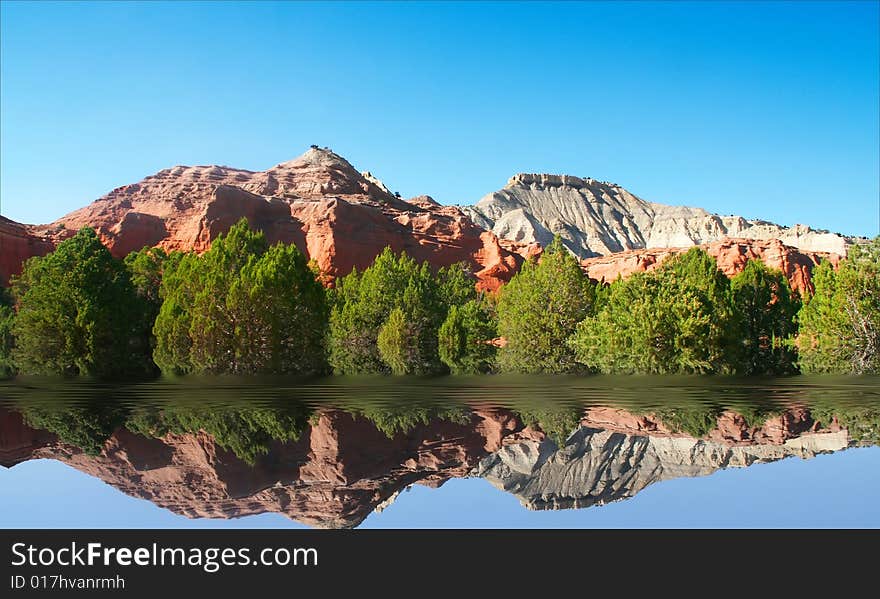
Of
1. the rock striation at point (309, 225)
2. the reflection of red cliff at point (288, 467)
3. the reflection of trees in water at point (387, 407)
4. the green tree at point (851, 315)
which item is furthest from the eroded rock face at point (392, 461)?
the rock striation at point (309, 225)

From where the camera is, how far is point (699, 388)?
39875mm

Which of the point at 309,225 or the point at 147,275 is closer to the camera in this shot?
the point at 147,275

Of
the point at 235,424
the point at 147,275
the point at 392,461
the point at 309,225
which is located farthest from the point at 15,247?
the point at 392,461

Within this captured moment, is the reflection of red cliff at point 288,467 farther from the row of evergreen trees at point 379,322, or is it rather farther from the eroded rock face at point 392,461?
the row of evergreen trees at point 379,322

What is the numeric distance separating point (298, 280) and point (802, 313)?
4311 centimetres

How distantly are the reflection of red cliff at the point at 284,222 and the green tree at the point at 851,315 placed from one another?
254 ft

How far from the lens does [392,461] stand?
14219 mm

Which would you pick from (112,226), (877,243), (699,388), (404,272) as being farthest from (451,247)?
(699,388)

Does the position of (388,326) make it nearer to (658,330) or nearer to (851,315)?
(658,330)

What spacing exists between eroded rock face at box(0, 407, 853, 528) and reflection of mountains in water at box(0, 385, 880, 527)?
0.14 feet

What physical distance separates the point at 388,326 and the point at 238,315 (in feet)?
49.9

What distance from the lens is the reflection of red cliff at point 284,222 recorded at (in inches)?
4712

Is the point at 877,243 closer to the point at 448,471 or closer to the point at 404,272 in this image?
the point at 404,272

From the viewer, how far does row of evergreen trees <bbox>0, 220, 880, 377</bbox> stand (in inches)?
2078
